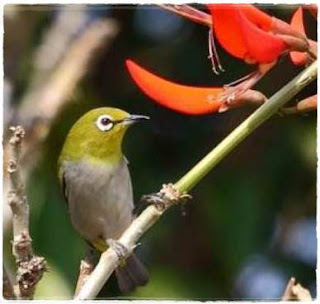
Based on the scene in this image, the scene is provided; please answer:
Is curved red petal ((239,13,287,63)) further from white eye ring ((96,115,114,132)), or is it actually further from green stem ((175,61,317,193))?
white eye ring ((96,115,114,132))

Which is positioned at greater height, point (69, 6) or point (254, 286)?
point (69, 6)

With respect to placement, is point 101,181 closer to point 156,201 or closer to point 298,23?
point 156,201

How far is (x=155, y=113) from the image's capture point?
870mm

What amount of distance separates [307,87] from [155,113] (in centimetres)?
29

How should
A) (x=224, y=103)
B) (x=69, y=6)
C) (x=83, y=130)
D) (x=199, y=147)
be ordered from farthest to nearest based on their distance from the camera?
1. (x=199, y=147)
2. (x=69, y=6)
3. (x=83, y=130)
4. (x=224, y=103)

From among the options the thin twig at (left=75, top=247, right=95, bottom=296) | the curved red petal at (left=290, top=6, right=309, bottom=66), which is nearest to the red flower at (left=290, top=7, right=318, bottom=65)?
the curved red petal at (left=290, top=6, right=309, bottom=66)

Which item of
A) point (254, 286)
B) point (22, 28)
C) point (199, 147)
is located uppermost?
point (22, 28)

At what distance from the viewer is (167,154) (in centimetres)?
121

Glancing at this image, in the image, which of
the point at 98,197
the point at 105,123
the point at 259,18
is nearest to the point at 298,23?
the point at 259,18

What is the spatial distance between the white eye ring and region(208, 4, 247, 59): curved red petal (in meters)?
0.24

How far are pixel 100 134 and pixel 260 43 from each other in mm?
294

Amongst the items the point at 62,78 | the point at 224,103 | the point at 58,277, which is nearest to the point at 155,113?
the point at 62,78

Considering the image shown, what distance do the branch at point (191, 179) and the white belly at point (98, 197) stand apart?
14cm

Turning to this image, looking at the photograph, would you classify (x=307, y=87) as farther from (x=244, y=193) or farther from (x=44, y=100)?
(x=244, y=193)
